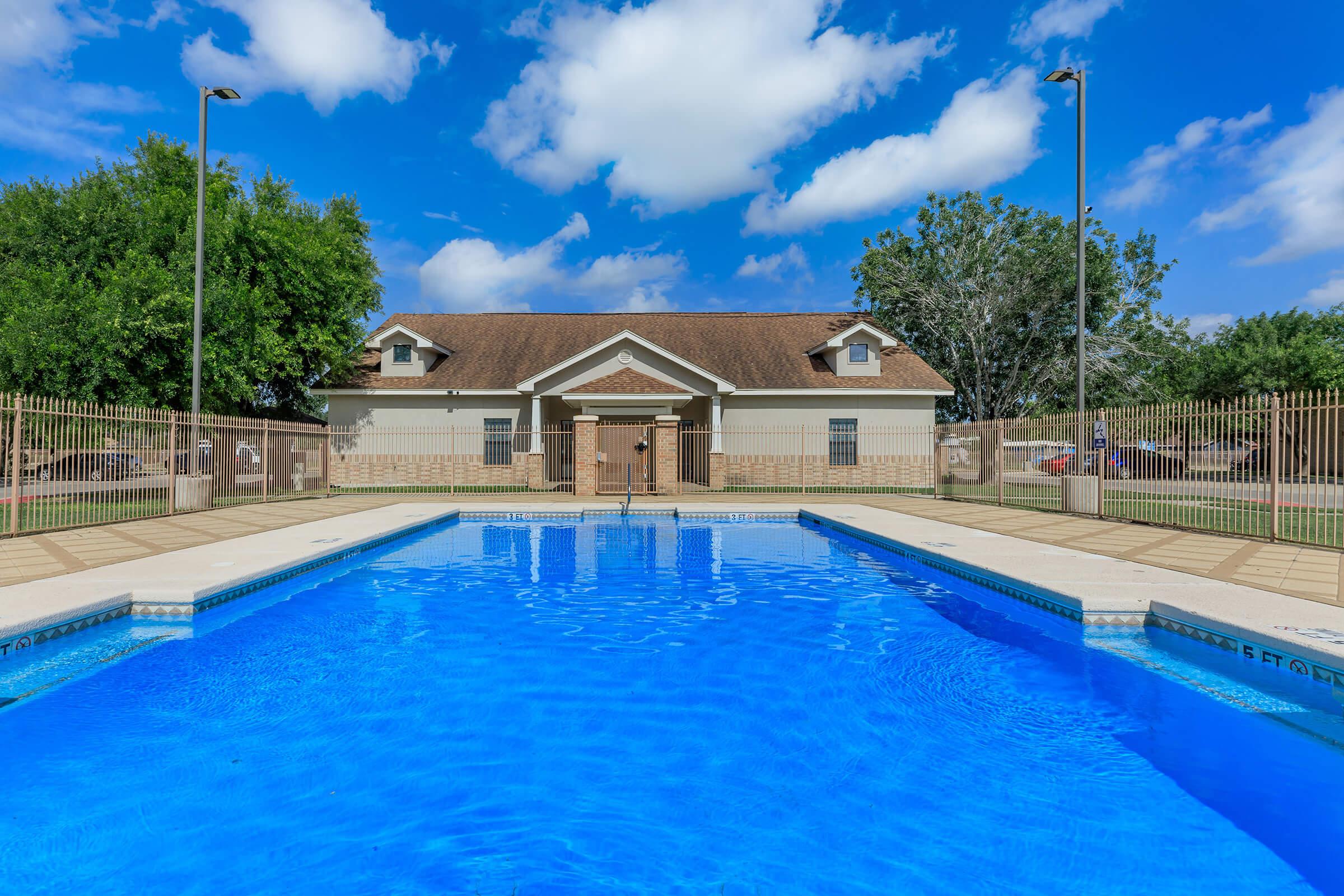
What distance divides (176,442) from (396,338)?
1129 cm

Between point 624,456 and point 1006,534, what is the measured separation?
1327 centimetres

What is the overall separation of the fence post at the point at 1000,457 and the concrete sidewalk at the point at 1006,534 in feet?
1.81

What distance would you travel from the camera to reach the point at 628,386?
22031 mm

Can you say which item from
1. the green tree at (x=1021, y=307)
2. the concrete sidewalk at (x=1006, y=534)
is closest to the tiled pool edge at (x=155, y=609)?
the concrete sidewalk at (x=1006, y=534)

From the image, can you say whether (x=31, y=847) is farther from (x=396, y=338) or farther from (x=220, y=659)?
(x=396, y=338)

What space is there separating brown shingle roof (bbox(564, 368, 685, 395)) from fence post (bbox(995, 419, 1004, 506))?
9.79m

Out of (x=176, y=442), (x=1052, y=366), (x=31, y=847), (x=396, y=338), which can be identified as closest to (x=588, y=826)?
(x=31, y=847)

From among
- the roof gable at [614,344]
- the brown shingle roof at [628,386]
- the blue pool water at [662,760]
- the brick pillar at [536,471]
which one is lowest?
the blue pool water at [662,760]

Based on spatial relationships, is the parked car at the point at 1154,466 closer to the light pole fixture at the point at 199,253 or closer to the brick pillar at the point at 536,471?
the brick pillar at the point at 536,471

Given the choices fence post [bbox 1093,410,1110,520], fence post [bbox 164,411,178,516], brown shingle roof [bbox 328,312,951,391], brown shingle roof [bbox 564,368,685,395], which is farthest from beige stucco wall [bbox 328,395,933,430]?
fence post [bbox 1093,410,1110,520]

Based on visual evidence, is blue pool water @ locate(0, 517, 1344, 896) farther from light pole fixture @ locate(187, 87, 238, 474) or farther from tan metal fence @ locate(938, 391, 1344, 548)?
light pole fixture @ locate(187, 87, 238, 474)

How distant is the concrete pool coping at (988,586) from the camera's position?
508 cm

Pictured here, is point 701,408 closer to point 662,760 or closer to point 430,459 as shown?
point 430,459

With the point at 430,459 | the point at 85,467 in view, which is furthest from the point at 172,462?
the point at 430,459
